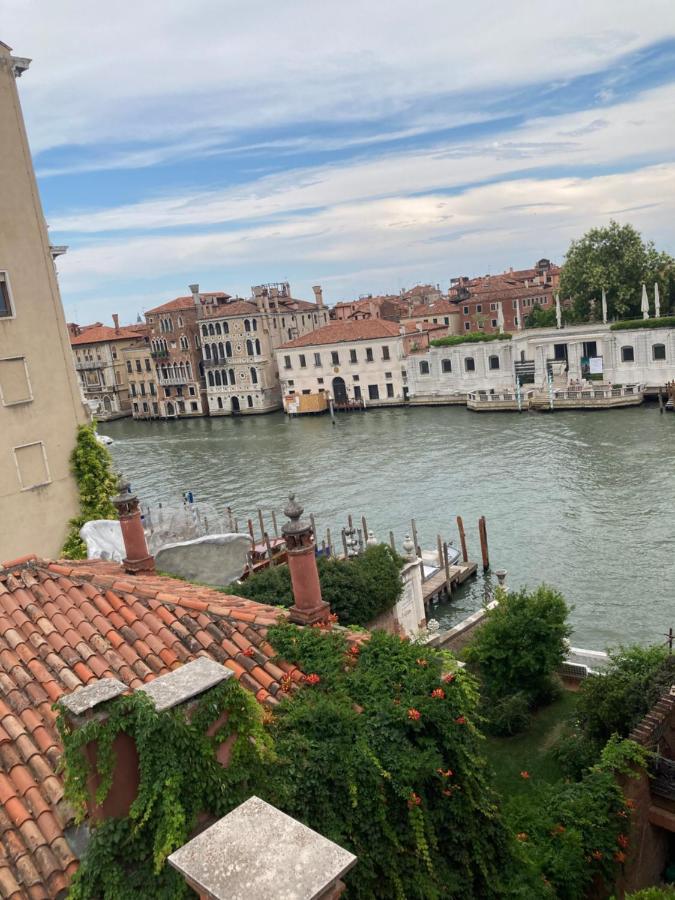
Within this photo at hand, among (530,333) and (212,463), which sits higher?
(530,333)

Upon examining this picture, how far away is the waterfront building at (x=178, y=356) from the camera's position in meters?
58.9

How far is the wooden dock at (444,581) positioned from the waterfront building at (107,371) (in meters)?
49.6

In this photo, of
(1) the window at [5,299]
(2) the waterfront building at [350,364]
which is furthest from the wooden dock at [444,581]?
(2) the waterfront building at [350,364]

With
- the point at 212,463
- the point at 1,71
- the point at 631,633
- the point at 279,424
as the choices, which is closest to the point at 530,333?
the point at 279,424

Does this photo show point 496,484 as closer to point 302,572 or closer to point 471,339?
point 302,572

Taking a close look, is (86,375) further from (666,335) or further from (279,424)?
(666,335)

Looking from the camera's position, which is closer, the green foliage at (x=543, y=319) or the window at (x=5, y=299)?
the window at (x=5, y=299)

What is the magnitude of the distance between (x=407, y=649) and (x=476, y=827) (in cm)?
137

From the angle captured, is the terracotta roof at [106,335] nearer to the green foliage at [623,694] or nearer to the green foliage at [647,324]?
the green foliage at [647,324]

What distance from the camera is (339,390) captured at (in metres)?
54.2

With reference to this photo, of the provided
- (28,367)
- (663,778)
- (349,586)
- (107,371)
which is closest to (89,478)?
(28,367)

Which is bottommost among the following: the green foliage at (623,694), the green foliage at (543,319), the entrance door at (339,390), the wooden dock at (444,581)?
the wooden dock at (444,581)

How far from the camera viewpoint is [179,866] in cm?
323

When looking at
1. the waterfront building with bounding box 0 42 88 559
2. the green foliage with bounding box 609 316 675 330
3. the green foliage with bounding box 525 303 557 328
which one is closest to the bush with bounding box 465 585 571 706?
the waterfront building with bounding box 0 42 88 559
